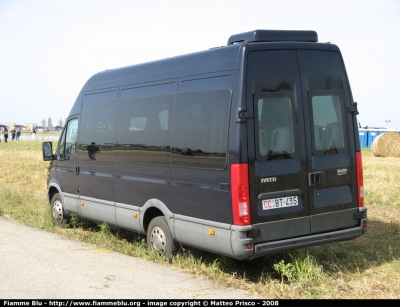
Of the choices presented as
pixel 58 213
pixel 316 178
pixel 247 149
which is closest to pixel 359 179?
pixel 316 178

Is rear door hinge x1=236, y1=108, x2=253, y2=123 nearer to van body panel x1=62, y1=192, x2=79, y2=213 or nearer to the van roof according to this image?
the van roof

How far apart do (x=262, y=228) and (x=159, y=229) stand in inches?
79.4

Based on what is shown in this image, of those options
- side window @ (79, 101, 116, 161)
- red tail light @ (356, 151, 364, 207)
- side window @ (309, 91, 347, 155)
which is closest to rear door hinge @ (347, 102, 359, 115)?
side window @ (309, 91, 347, 155)

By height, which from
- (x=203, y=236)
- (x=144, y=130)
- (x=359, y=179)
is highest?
(x=144, y=130)

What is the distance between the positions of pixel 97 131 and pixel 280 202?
414cm

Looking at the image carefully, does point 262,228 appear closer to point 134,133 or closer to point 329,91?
point 329,91

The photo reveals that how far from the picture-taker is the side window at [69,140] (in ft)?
36.5

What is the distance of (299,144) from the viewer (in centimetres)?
746

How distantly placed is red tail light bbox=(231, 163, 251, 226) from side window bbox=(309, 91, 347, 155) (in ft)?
3.75

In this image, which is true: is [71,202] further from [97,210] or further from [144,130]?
[144,130]

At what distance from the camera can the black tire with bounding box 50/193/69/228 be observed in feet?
38.4

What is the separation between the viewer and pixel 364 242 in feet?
31.0

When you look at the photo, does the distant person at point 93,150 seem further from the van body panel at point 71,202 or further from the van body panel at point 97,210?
the van body panel at point 71,202

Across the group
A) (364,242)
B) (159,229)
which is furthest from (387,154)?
(159,229)
